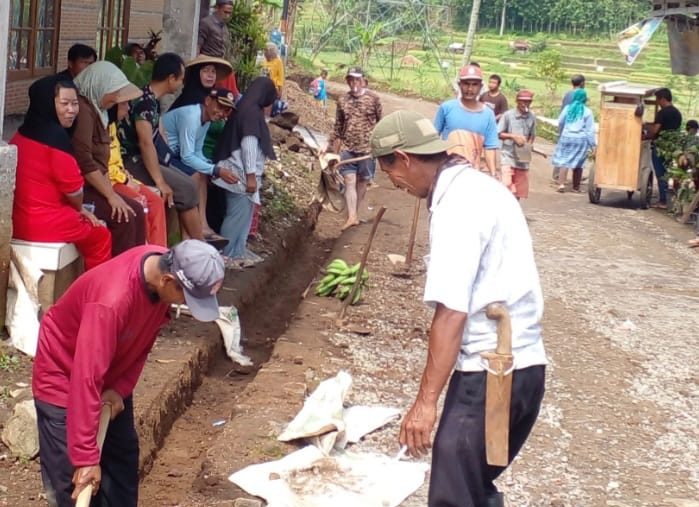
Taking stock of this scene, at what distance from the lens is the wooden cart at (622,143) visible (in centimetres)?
1664

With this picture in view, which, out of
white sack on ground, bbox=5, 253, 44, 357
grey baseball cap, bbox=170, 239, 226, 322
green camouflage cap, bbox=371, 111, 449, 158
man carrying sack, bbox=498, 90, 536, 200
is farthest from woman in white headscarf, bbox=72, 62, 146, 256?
man carrying sack, bbox=498, 90, 536, 200

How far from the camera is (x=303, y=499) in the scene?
5.19 m

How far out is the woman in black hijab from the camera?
31.6 ft

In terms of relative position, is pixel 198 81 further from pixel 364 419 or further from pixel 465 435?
pixel 465 435

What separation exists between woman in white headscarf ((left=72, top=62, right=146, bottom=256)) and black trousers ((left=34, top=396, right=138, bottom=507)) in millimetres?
3115

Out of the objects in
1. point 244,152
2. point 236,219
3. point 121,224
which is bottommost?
point 236,219

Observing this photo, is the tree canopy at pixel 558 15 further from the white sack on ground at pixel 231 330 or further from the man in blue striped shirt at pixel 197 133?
the white sack on ground at pixel 231 330

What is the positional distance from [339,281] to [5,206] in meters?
3.52

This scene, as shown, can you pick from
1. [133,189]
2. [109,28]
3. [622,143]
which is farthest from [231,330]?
[622,143]

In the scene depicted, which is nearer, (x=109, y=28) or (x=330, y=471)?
(x=330, y=471)

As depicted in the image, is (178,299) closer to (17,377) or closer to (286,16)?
(17,377)

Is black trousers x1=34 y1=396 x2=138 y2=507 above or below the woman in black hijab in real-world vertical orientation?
below

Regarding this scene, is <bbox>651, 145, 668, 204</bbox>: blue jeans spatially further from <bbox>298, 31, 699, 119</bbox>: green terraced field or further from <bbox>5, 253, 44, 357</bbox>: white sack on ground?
<bbox>298, 31, 699, 119</bbox>: green terraced field

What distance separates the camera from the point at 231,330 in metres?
8.23
